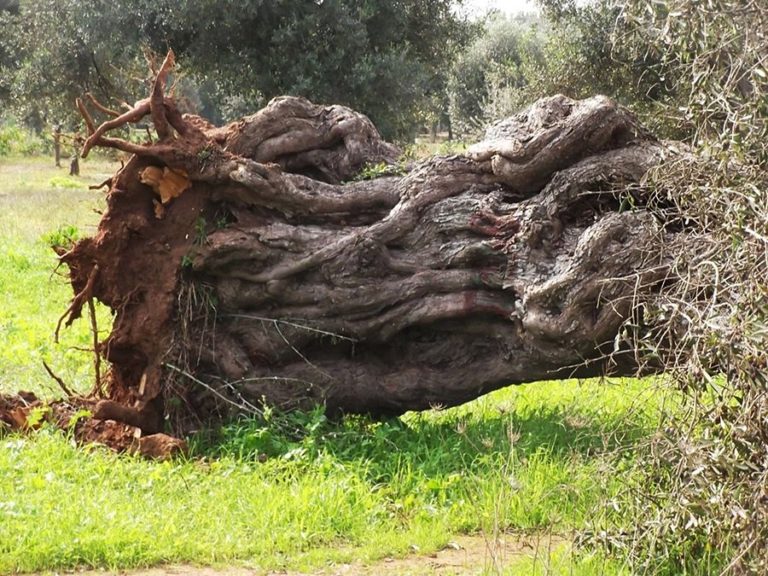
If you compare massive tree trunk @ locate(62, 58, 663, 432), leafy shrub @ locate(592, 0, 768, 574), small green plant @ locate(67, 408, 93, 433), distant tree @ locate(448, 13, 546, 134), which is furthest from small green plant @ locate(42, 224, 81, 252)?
distant tree @ locate(448, 13, 546, 134)

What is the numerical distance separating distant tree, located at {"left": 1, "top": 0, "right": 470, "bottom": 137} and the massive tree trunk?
1072 cm

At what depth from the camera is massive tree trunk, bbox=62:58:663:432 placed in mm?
7812

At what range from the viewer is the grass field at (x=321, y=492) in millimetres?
5918

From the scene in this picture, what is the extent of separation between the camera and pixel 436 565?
237 inches

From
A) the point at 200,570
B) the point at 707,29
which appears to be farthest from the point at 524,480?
the point at 707,29

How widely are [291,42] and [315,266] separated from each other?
1181cm

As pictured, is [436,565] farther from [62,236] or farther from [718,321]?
[62,236]

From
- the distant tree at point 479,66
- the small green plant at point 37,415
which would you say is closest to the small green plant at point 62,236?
the small green plant at point 37,415

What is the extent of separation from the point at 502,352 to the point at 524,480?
4.41ft

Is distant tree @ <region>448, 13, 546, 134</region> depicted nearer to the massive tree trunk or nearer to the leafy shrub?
the massive tree trunk

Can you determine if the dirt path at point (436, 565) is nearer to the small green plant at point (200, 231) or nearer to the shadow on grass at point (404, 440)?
the shadow on grass at point (404, 440)

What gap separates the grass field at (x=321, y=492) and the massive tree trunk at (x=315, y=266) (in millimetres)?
462

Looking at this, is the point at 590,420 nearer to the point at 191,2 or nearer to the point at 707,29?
the point at 707,29

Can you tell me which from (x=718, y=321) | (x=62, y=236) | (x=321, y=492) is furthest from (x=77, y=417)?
(x=62, y=236)
